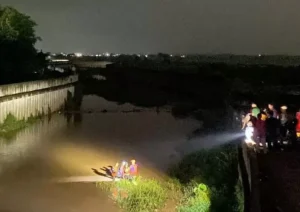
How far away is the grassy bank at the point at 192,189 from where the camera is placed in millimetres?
17875

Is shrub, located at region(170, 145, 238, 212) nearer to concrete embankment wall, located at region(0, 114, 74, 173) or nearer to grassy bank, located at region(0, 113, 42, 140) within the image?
concrete embankment wall, located at region(0, 114, 74, 173)

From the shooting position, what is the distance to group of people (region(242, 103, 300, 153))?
1936 centimetres

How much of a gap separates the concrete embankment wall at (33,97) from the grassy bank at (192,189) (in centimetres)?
1514

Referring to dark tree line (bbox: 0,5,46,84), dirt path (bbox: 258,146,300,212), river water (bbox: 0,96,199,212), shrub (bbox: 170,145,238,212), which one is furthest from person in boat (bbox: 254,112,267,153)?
dark tree line (bbox: 0,5,46,84)

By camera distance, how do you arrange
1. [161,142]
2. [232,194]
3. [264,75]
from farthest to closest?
[264,75]
[161,142]
[232,194]

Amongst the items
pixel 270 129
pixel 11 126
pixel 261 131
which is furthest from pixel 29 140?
pixel 261 131

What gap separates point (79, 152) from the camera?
3222 cm

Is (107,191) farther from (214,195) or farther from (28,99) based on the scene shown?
(28,99)

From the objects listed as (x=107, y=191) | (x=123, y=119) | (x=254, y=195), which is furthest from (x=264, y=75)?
(x=254, y=195)

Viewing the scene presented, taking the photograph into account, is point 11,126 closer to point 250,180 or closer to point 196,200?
point 196,200

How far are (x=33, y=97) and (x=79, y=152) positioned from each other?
36.2 feet

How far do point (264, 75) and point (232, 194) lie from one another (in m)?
86.0

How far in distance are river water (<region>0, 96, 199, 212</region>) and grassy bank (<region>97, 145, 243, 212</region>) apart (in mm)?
833

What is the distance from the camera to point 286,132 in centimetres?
2088
